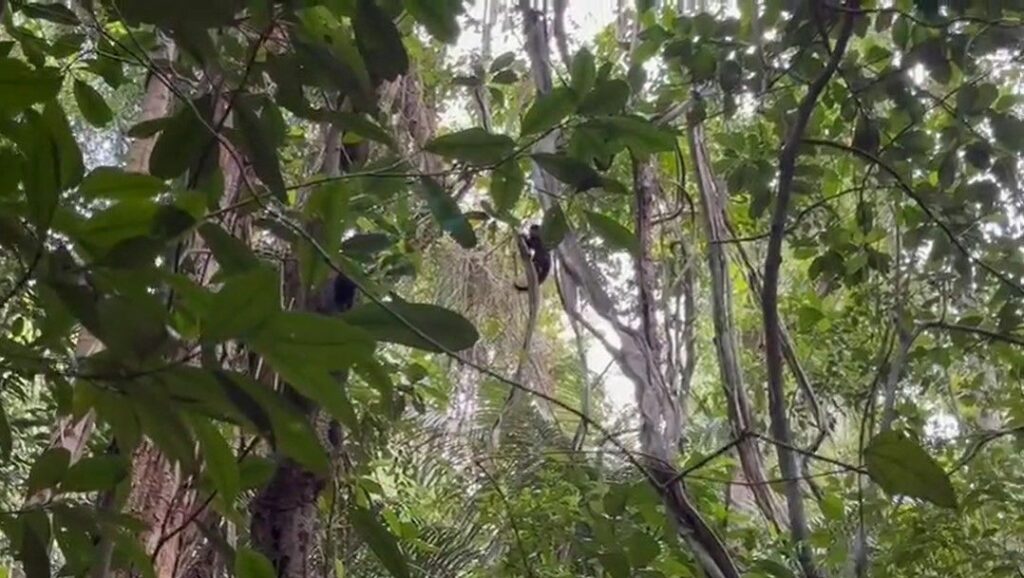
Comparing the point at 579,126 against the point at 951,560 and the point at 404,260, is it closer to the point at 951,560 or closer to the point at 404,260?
the point at 404,260

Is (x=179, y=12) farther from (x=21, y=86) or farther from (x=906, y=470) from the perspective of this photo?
(x=906, y=470)

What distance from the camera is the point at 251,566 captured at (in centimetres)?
57

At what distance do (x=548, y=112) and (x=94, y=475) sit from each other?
336mm

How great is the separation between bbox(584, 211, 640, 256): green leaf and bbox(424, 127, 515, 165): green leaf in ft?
0.40

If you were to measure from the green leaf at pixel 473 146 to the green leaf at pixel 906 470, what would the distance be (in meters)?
0.28

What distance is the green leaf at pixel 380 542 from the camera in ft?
2.04

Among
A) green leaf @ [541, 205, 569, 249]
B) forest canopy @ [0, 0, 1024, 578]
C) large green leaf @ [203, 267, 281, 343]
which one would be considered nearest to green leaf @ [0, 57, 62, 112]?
forest canopy @ [0, 0, 1024, 578]

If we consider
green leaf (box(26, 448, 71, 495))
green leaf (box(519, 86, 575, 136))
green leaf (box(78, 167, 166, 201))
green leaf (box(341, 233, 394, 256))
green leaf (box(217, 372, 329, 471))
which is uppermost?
green leaf (box(341, 233, 394, 256))

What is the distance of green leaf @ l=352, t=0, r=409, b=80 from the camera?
607 mm

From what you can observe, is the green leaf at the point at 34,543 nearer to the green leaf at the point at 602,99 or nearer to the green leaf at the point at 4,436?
the green leaf at the point at 4,436

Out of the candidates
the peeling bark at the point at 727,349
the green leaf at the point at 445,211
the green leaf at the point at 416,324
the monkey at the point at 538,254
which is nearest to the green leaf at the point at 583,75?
the green leaf at the point at 445,211

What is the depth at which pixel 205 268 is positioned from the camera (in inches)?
Answer: 44.3

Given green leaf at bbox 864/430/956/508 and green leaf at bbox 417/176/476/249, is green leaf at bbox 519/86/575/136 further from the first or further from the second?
green leaf at bbox 864/430/956/508

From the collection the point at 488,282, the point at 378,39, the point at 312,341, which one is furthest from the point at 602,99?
the point at 488,282
